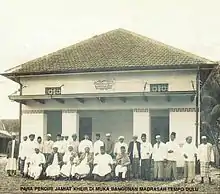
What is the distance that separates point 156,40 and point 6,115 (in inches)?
48.7

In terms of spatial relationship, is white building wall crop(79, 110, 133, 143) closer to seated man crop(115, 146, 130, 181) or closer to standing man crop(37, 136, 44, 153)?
seated man crop(115, 146, 130, 181)

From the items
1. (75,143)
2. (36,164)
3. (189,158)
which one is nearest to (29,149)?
(36,164)

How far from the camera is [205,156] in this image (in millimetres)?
3596

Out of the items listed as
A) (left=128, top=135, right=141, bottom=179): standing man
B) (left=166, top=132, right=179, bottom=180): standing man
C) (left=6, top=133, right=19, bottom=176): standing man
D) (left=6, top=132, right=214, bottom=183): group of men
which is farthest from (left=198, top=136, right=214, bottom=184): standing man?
(left=6, top=133, right=19, bottom=176): standing man

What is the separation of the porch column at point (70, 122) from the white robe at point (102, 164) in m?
0.25

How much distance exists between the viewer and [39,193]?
369cm

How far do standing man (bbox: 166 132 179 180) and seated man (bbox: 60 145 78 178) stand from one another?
678 millimetres

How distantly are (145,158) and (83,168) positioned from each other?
0.46 metres

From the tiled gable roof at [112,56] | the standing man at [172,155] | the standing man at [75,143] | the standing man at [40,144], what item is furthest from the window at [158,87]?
the standing man at [40,144]

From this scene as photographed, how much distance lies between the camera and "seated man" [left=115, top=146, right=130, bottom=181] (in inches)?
144

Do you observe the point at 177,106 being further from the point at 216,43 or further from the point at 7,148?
the point at 7,148

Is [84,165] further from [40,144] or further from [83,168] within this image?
[40,144]

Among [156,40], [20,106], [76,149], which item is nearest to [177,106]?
[156,40]

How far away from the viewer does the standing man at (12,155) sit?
3.80 meters
